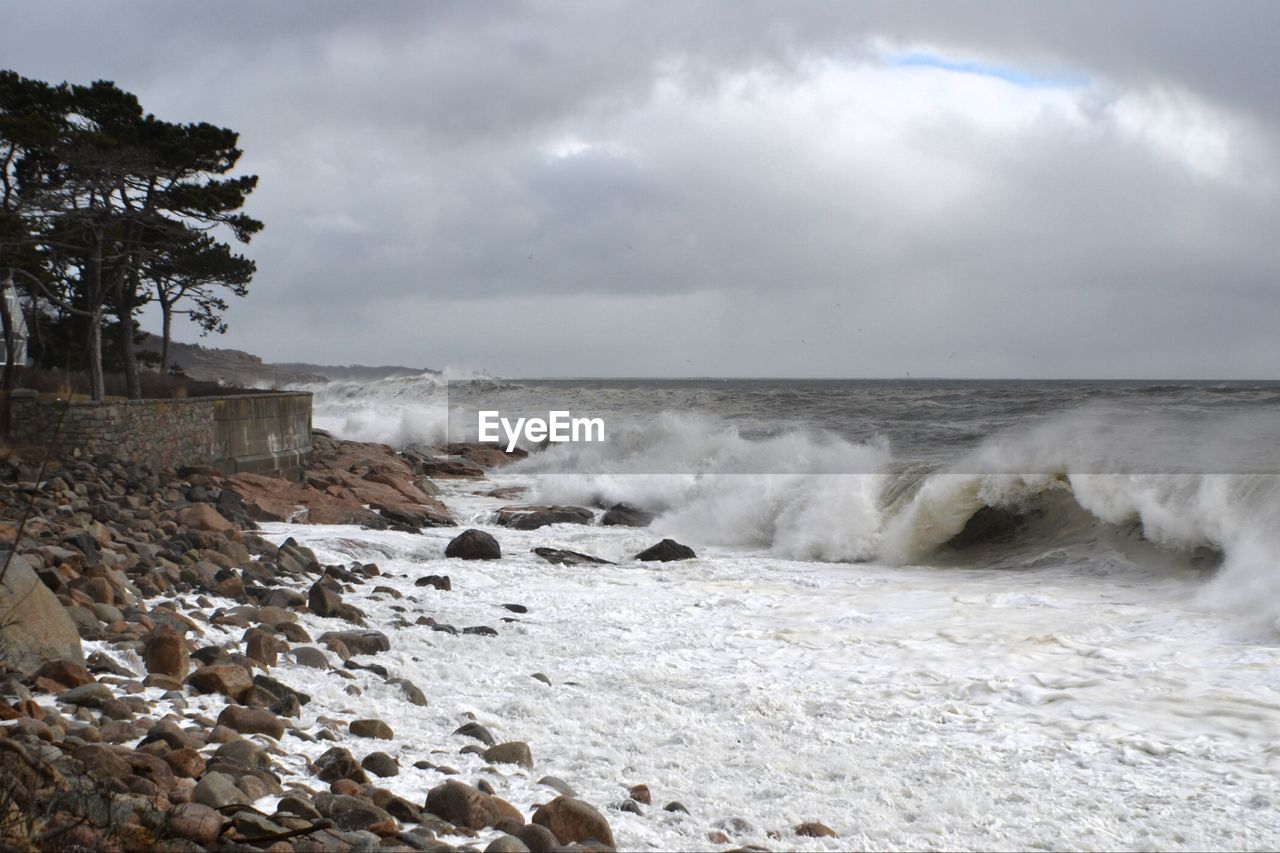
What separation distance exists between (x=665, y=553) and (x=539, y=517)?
3.95m

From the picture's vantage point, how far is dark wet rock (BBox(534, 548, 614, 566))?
12.7 metres

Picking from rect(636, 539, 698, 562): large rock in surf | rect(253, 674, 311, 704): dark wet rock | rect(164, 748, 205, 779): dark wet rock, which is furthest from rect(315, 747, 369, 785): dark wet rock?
rect(636, 539, 698, 562): large rock in surf

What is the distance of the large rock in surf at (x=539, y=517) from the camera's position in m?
16.5

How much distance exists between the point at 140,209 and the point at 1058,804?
2060 cm

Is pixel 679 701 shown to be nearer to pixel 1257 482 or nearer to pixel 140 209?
pixel 1257 482

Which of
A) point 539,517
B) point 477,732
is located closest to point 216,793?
point 477,732

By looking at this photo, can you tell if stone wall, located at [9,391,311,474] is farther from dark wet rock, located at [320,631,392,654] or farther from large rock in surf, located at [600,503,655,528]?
dark wet rock, located at [320,631,392,654]

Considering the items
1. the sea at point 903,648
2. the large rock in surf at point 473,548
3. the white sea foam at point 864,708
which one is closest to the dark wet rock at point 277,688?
the white sea foam at point 864,708

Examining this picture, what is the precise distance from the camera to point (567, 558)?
42.3 feet

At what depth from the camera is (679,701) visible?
272 inches

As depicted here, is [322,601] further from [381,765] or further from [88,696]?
[381,765]

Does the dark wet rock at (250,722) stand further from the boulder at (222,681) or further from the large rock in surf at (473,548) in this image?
the large rock in surf at (473,548)

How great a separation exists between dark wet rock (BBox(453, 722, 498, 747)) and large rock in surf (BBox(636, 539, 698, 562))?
7.47 meters

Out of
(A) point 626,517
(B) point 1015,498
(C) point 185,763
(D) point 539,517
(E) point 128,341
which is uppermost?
(E) point 128,341
